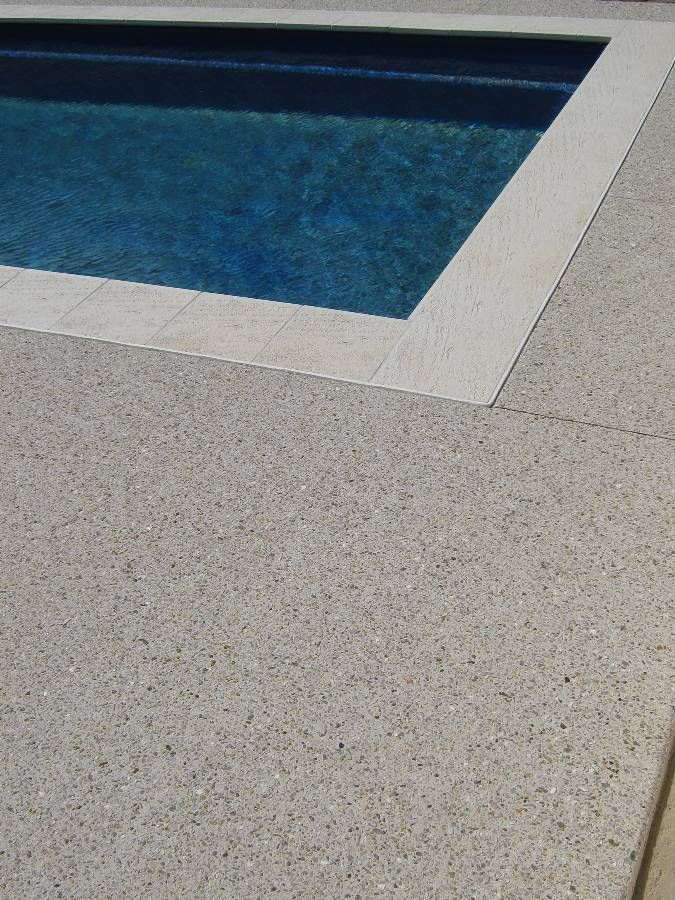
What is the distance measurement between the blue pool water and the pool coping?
2.65ft

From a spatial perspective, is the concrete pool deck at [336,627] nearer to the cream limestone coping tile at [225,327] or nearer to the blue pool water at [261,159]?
the cream limestone coping tile at [225,327]

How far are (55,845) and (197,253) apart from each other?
16.8ft

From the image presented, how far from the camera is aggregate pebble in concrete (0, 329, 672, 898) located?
9.02 feet

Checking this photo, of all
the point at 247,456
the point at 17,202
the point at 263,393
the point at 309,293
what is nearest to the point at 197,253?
the point at 309,293

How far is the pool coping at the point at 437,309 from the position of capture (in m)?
4.83

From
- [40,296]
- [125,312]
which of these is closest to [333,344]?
[125,312]

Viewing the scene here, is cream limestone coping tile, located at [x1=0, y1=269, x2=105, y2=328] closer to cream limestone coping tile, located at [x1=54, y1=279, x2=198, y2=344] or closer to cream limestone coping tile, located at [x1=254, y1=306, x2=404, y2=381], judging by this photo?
cream limestone coping tile, located at [x1=54, y1=279, x2=198, y2=344]

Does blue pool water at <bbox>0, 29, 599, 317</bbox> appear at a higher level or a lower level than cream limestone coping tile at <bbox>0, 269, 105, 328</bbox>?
lower

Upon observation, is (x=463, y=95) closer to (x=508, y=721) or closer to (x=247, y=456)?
(x=247, y=456)

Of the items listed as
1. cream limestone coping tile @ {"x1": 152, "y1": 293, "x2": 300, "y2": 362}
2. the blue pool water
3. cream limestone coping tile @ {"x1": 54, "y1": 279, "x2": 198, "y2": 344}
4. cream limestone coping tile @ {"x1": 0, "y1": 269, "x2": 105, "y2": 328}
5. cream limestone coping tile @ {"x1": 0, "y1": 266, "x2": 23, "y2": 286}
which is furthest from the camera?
the blue pool water

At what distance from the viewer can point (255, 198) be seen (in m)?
8.02

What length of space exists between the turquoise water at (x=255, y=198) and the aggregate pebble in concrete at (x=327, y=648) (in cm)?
237

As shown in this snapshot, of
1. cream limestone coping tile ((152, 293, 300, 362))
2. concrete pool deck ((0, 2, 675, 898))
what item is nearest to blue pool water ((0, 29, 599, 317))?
cream limestone coping tile ((152, 293, 300, 362))

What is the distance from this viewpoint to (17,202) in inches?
331
